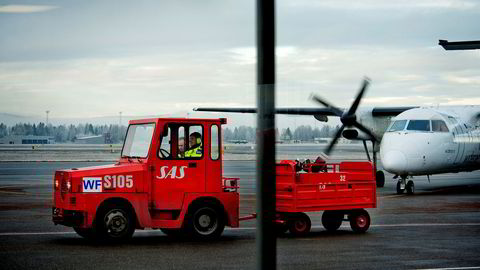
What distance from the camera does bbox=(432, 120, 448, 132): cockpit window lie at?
1052 inches

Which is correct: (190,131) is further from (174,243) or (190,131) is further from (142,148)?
(174,243)

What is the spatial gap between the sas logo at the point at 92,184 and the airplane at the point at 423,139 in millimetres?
13688

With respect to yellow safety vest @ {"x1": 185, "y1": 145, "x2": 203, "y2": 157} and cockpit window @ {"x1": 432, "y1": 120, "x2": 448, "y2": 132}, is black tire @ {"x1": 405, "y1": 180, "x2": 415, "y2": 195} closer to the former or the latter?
cockpit window @ {"x1": 432, "y1": 120, "x2": 448, "y2": 132}

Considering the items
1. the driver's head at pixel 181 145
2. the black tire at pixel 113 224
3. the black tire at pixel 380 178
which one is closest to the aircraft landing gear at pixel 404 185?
the black tire at pixel 380 178

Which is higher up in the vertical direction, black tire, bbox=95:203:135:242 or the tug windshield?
the tug windshield

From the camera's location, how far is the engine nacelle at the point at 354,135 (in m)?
29.1

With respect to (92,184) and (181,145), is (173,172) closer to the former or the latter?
(181,145)

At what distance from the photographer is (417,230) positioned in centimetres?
1608

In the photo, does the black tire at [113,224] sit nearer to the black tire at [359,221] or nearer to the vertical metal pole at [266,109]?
the black tire at [359,221]

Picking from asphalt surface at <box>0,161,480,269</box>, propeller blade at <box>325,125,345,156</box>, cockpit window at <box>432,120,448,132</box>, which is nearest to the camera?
asphalt surface at <box>0,161,480,269</box>

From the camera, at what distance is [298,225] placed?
15164 millimetres

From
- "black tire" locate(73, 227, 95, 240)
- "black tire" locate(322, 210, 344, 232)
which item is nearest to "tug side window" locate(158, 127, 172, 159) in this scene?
"black tire" locate(73, 227, 95, 240)

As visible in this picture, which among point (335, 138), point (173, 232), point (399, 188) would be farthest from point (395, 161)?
point (173, 232)

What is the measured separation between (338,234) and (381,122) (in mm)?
17399
